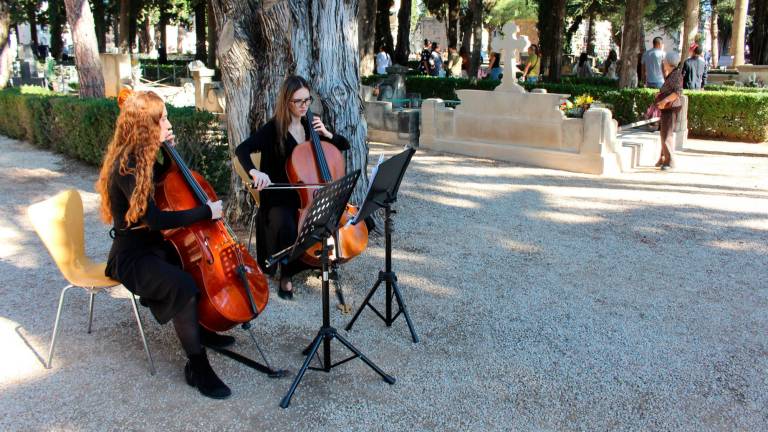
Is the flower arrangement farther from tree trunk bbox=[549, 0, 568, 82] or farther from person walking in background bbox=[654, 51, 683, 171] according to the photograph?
tree trunk bbox=[549, 0, 568, 82]

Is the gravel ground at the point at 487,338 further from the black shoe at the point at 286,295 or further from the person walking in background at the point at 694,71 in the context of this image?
the person walking in background at the point at 694,71

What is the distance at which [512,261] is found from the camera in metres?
6.03

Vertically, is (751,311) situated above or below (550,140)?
below

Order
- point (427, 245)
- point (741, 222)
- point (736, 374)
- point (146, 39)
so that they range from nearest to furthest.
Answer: point (736, 374), point (427, 245), point (741, 222), point (146, 39)

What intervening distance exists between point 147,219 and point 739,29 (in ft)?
80.1

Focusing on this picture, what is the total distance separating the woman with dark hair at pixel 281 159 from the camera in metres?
4.80

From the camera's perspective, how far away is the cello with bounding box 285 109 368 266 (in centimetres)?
456

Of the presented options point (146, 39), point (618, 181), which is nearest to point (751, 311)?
point (618, 181)

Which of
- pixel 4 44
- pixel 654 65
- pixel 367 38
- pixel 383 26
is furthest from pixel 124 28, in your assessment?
pixel 654 65

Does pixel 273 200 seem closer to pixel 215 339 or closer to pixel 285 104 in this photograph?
pixel 285 104

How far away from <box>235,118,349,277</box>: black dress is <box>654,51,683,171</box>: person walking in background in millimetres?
6428

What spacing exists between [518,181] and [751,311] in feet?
14.9

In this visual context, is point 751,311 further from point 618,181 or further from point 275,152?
point 618,181

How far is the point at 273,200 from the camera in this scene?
4.92 metres
